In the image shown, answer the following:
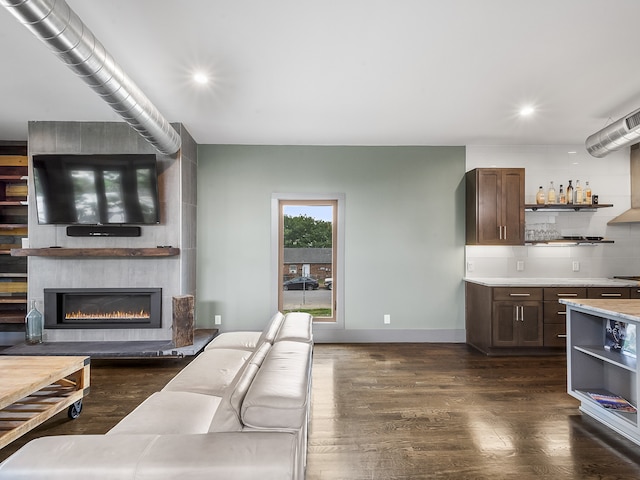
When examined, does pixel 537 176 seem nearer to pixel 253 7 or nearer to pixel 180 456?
pixel 253 7

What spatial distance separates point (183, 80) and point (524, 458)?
377 centimetres

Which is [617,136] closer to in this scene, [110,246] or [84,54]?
[84,54]

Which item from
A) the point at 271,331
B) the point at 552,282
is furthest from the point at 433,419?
the point at 552,282

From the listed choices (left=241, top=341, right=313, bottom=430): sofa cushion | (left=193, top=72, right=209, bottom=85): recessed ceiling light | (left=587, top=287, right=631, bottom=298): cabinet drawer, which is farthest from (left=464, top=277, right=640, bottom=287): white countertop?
(left=193, top=72, right=209, bottom=85): recessed ceiling light

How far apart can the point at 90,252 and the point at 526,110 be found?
490cm

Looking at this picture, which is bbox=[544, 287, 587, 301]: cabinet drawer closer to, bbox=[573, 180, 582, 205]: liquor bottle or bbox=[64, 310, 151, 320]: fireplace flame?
bbox=[573, 180, 582, 205]: liquor bottle

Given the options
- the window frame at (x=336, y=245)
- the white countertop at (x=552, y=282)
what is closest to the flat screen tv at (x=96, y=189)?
the window frame at (x=336, y=245)

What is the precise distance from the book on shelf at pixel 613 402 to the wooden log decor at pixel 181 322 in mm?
3825

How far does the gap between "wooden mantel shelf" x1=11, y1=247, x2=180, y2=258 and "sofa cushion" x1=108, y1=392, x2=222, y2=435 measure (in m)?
2.32

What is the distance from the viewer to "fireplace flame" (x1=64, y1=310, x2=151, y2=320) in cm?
442

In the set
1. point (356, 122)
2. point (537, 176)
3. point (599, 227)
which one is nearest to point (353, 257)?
point (356, 122)

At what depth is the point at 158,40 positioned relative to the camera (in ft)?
8.51

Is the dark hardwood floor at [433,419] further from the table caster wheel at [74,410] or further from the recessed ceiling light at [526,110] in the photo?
the recessed ceiling light at [526,110]

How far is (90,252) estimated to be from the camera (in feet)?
13.9
